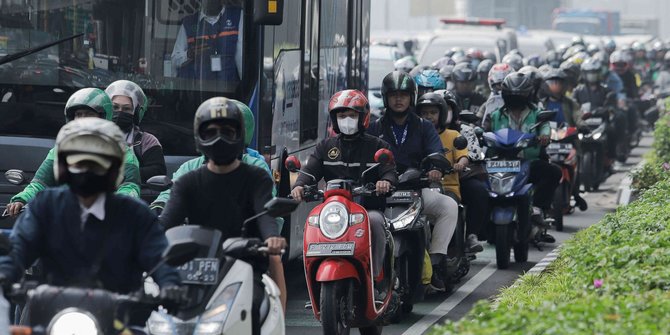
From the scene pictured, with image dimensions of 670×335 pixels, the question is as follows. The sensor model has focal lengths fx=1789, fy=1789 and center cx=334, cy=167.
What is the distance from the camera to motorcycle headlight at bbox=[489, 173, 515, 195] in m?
14.6

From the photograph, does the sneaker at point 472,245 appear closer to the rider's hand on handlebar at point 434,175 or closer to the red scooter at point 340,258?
the rider's hand on handlebar at point 434,175

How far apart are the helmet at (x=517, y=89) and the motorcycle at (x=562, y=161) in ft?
7.38

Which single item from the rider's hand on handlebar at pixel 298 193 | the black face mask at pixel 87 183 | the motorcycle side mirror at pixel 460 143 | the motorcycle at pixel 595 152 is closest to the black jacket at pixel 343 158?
the rider's hand on handlebar at pixel 298 193

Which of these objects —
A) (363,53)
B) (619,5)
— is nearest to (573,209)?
(363,53)

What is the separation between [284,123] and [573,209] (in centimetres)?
770

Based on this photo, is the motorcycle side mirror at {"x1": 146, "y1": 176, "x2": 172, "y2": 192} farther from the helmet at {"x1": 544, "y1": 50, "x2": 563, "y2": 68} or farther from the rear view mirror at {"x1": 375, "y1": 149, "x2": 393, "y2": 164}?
the helmet at {"x1": 544, "y1": 50, "x2": 563, "y2": 68}

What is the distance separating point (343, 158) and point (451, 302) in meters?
2.32

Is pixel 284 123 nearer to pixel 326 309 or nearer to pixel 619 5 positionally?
pixel 326 309

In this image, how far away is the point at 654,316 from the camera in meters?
6.95

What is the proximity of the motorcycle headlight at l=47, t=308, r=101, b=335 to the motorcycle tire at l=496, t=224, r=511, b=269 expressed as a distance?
863 cm

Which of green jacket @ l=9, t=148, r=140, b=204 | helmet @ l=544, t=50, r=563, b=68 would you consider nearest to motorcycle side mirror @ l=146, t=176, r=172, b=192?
green jacket @ l=9, t=148, r=140, b=204

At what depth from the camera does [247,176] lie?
307 inches

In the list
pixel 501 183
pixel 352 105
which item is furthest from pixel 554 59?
pixel 352 105

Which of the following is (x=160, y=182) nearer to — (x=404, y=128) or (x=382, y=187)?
(x=382, y=187)
